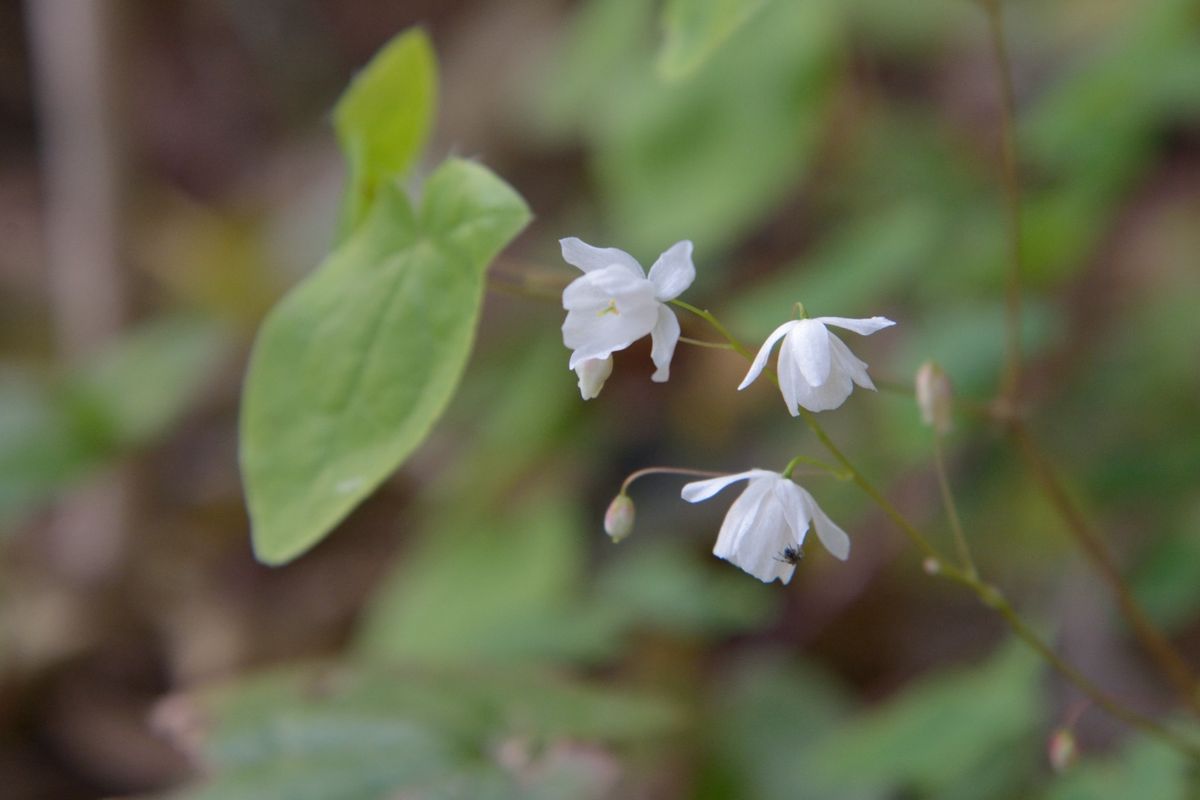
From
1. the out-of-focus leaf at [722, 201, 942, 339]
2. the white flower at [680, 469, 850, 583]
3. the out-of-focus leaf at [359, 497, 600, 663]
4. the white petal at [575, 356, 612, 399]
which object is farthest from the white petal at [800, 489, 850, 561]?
the out-of-focus leaf at [359, 497, 600, 663]

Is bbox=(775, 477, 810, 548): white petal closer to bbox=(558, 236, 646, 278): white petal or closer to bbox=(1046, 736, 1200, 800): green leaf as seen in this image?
bbox=(558, 236, 646, 278): white petal

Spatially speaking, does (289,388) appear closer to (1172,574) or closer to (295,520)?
(295,520)

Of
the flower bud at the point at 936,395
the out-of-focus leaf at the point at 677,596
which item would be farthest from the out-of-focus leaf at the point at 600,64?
the flower bud at the point at 936,395

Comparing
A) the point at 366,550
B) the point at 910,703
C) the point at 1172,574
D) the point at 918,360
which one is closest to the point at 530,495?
the point at 366,550

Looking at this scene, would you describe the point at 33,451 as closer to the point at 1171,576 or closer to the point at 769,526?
the point at 769,526

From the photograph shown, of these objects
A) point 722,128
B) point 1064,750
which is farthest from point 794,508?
point 722,128

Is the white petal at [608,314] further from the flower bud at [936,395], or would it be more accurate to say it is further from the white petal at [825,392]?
the flower bud at [936,395]
